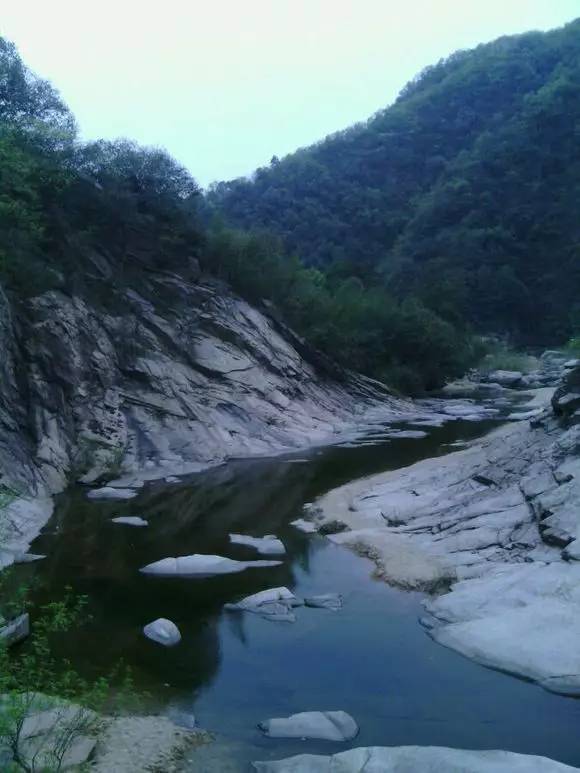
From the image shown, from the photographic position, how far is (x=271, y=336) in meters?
37.2

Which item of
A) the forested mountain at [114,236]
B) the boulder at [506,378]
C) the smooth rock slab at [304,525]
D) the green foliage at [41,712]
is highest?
the forested mountain at [114,236]

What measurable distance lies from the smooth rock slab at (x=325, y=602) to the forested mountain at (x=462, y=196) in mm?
47485

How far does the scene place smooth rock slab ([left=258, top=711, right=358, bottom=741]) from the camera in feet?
28.0

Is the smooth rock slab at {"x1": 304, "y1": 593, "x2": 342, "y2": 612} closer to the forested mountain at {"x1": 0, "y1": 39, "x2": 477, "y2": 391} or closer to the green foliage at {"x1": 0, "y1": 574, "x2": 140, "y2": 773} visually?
the green foliage at {"x1": 0, "y1": 574, "x2": 140, "y2": 773}

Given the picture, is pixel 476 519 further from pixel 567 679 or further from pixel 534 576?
pixel 567 679

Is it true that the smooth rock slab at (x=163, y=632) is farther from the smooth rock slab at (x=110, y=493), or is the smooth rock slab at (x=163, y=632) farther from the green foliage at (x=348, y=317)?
the green foliage at (x=348, y=317)

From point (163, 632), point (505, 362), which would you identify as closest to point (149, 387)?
point (163, 632)

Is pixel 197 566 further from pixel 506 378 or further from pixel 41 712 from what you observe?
pixel 506 378

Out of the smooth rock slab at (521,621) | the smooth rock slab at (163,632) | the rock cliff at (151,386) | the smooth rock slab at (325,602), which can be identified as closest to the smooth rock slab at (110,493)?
the rock cliff at (151,386)

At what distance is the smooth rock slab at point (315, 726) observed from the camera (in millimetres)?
8523

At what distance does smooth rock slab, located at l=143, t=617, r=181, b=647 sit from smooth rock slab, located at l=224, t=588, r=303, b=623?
4.63 feet

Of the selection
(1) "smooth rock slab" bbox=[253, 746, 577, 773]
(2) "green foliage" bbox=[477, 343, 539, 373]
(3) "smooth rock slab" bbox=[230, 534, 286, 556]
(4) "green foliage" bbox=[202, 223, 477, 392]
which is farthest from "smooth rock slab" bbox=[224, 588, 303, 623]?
(2) "green foliage" bbox=[477, 343, 539, 373]

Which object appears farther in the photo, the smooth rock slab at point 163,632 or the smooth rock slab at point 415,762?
the smooth rock slab at point 163,632

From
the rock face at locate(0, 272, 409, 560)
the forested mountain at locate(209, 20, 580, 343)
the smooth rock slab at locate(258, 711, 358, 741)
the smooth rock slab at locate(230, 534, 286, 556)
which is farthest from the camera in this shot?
the forested mountain at locate(209, 20, 580, 343)
